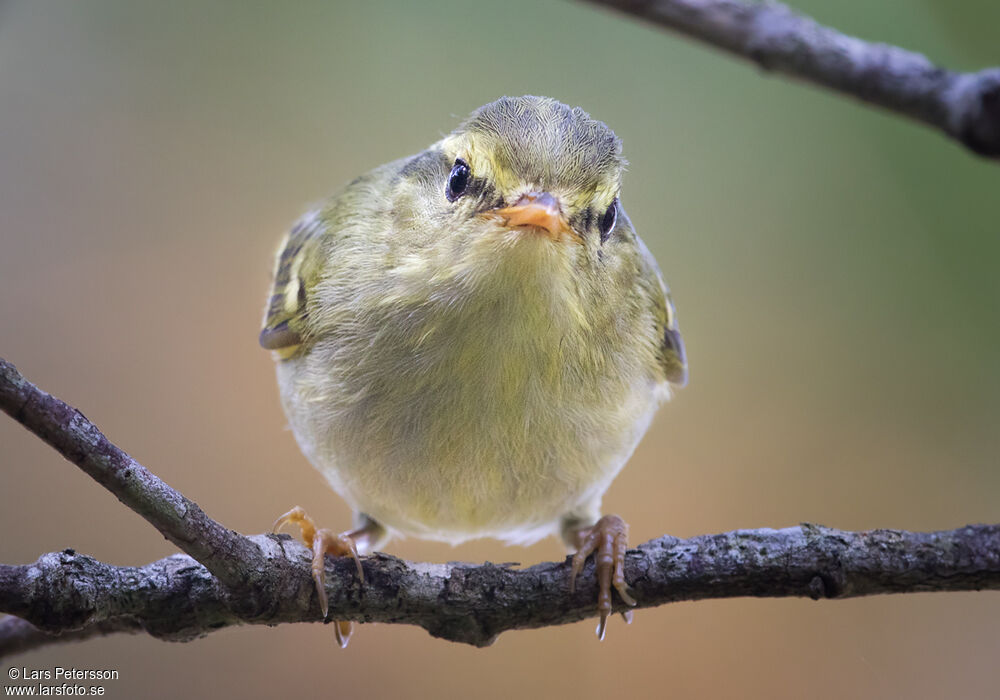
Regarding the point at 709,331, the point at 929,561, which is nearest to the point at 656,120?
the point at 709,331

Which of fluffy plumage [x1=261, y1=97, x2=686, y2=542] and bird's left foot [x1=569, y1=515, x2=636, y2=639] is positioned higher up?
fluffy plumage [x1=261, y1=97, x2=686, y2=542]

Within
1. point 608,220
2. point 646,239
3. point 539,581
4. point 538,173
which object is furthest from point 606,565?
point 646,239

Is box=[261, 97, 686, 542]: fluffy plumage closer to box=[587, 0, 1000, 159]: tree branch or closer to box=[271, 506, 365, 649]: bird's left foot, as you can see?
box=[271, 506, 365, 649]: bird's left foot

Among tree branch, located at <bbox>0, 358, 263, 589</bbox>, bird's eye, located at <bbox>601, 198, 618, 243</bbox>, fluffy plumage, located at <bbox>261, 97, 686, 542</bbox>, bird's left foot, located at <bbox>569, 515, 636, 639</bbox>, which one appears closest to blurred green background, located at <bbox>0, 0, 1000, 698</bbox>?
fluffy plumage, located at <bbox>261, 97, 686, 542</bbox>

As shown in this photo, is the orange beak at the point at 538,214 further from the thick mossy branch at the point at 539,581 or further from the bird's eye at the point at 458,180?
the thick mossy branch at the point at 539,581

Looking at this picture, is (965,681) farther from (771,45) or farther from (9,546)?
(9,546)

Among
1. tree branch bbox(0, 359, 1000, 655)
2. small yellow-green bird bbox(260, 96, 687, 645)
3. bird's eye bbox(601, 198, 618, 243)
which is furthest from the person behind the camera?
bird's eye bbox(601, 198, 618, 243)
